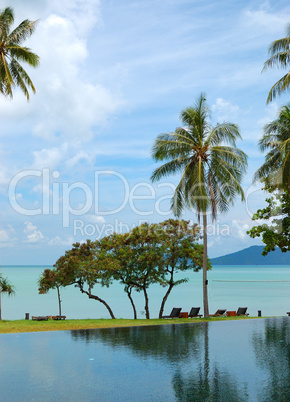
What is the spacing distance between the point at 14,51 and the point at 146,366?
1689 centimetres

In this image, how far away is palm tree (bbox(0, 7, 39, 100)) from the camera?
20094mm

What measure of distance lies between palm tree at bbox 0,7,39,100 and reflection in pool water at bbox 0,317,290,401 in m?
12.3

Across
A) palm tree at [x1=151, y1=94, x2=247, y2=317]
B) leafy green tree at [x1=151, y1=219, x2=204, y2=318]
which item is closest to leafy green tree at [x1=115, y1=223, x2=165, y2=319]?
leafy green tree at [x1=151, y1=219, x2=204, y2=318]

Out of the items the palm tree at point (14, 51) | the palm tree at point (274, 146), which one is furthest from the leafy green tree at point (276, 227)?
the palm tree at point (14, 51)

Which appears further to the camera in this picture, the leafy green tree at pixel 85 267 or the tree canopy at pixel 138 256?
the leafy green tree at pixel 85 267

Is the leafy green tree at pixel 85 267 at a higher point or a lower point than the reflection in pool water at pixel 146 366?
higher

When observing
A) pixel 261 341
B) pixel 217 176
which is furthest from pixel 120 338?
pixel 217 176

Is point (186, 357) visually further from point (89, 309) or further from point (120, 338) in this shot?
point (89, 309)

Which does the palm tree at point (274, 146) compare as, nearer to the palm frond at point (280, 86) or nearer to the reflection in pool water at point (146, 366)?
the palm frond at point (280, 86)

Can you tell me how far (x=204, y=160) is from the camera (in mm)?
21328

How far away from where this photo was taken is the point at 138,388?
7262 mm

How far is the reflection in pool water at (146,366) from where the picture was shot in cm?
703

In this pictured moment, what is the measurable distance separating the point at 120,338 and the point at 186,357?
3.53 meters

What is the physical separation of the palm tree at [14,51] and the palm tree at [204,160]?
23.5 feet
